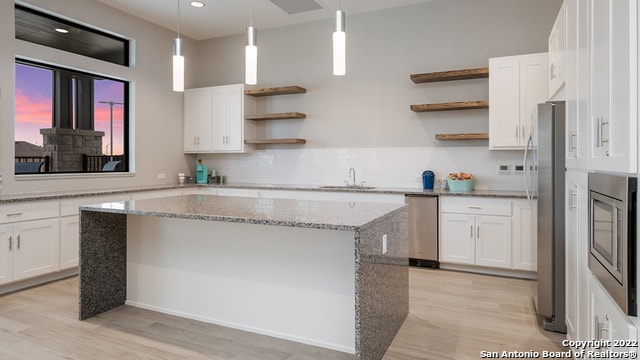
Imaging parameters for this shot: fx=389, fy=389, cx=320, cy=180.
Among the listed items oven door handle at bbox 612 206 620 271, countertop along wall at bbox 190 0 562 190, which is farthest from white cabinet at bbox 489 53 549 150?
oven door handle at bbox 612 206 620 271

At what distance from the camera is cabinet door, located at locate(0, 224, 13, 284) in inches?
136

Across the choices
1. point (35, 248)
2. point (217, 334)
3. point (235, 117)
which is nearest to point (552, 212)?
point (217, 334)

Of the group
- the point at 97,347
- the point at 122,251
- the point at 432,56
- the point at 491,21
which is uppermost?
the point at 491,21

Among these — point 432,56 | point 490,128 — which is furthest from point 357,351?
point 432,56

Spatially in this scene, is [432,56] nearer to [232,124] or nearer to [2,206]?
[232,124]

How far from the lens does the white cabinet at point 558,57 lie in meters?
2.75

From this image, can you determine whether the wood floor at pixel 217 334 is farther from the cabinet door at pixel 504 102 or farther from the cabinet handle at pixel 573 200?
the cabinet door at pixel 504 102

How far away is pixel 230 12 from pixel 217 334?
4123 mm

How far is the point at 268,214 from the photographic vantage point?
2.43 meters

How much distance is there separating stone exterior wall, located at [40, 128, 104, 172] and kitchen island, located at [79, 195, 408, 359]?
191 cm

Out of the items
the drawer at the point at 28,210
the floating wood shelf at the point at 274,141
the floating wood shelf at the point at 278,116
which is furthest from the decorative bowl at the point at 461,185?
the drawer at the point at 28,210

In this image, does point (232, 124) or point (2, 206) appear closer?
point (2, 206)

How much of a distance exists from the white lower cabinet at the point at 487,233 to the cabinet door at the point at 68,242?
12.8 feet

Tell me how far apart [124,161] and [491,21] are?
5014mm
